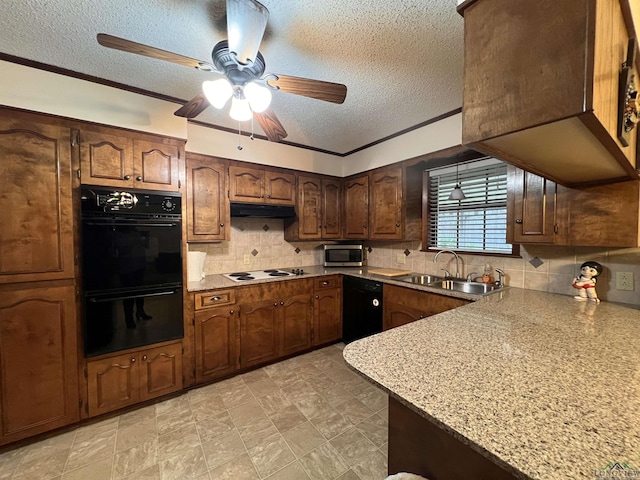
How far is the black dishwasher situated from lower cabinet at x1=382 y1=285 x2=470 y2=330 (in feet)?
0.33

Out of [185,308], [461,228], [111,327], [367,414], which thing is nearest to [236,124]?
[185,308]

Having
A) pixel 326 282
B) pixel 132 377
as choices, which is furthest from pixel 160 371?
pixel 326 282

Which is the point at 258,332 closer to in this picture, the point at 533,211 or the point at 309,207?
the point at 309,207

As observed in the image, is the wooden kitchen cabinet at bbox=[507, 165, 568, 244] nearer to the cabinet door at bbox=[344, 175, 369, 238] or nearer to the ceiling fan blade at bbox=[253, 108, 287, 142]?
the cabinet door at bbox=[344, 175, 369, 238]

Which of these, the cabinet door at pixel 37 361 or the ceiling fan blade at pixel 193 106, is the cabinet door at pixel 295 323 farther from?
the ceiling fan blade at pixel 193 106

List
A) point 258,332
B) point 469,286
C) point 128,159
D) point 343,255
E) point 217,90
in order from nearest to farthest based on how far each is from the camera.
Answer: point 217,90 < point 128,159 < point 469,286 < point 258,332 < point 343,255

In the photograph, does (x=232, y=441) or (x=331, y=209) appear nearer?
(x=232, y=441)

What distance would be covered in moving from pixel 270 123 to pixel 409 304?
1.90 meters

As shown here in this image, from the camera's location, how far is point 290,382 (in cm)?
238

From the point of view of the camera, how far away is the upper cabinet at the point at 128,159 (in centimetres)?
181

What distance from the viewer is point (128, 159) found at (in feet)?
6.33

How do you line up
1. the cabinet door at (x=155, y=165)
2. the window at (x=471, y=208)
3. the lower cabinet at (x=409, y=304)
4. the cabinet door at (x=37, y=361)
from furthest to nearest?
the window at (x=471, y=208) → the lower cabinet at (x=409, y=304) → the cabinet door at (x=155, y=165) → the cabinet door at (x=37, y=361)

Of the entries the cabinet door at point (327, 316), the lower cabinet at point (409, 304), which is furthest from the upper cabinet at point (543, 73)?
the cabinet door at point (327, 316)

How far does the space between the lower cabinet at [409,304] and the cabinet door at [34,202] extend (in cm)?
251
